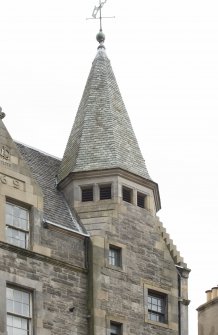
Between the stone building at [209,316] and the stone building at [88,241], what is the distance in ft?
27.8

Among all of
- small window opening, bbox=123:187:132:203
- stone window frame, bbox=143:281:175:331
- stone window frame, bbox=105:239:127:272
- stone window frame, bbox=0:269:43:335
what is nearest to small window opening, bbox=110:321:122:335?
Result: stone window frame, bbox=143:281:175:331

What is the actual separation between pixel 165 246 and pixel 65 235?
13.2ft

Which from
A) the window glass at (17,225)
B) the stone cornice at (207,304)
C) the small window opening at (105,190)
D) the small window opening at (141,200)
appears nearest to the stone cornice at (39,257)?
the window glass at (17,225)

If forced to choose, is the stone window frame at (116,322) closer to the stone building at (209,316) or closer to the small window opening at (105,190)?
the small window opening at (105,190)

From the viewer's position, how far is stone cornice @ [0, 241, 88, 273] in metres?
39.4

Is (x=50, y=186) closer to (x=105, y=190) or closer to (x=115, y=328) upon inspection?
(x=105, y=190)

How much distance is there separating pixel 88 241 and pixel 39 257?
218 cm

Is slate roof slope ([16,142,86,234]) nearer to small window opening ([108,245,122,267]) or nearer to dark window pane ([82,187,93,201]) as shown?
dark window pane ([82,187,93,201])

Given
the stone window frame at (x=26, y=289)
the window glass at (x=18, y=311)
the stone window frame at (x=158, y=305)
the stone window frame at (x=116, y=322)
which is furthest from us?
the stone window frame at (x=158, y=305)

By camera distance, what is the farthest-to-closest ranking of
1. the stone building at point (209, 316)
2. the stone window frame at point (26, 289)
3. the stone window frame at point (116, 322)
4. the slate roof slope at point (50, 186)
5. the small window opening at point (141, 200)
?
the stone building at point (209, 316)
the small window opening at point (141, 200)
the slate roof slope at point (50, 186)
the stone window frame at point (116, 322)
the stone window frame at point (26, 289)

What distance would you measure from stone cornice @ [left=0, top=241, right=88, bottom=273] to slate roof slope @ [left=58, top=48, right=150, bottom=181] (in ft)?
14.0

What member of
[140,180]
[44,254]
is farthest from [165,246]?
[44,254]

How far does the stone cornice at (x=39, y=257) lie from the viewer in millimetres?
39375

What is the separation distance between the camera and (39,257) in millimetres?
40031
